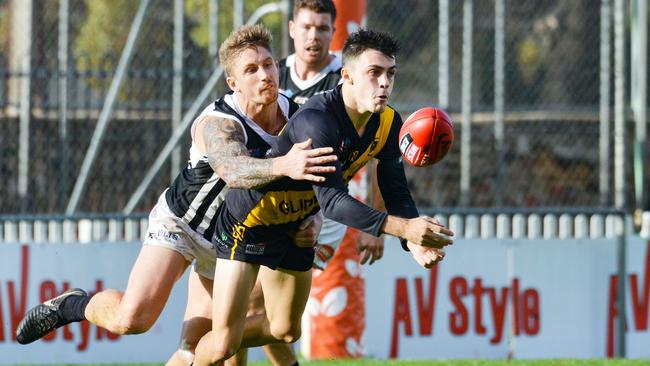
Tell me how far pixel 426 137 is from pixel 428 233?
789mm

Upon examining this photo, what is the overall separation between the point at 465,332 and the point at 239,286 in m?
4.45

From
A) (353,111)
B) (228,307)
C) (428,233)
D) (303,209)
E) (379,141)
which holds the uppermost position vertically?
(353,111)

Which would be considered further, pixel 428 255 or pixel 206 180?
pixel 206 180

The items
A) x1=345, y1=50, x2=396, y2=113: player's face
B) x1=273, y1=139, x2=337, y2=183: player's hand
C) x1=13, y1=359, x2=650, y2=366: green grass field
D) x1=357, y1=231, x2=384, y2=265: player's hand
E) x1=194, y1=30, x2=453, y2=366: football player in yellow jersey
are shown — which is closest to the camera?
x1=273, y1=139, x2=337, y2=183: player's hand

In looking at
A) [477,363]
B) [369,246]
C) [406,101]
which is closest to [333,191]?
[369,246]

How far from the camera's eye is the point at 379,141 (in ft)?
21.1

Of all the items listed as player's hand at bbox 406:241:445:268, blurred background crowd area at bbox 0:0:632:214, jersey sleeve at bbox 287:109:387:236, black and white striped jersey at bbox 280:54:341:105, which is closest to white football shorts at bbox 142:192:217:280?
jersey sleeve at bbox 287:109:387:236

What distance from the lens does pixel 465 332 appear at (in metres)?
10.5

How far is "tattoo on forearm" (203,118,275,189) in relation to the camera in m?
5.97

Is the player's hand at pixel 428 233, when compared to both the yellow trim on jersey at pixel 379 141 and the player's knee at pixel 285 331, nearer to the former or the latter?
the yellow trim on jersey at pixel 379 141

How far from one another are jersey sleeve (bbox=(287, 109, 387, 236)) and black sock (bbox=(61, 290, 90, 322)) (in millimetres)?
1913

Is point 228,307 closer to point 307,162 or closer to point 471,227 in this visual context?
point 307,162

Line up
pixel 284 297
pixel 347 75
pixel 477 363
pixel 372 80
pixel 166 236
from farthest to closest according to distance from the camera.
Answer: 1. pixel 477 363
2. pixel 166 236
3. pixel 284 297
4. pixel 347 75
5. pixel 372 80

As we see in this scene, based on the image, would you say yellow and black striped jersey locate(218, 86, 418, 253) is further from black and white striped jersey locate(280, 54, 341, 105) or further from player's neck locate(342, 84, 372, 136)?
black and white striped jersey locate(280, 54, 341, 105)
